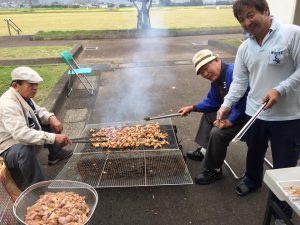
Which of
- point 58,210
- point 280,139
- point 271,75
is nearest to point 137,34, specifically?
point 271,75

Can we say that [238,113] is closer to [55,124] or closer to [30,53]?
[55,124]

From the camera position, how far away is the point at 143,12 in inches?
797

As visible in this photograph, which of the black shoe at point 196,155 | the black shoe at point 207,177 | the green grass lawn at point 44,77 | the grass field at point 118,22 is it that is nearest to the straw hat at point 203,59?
the black shoe at point 207,177

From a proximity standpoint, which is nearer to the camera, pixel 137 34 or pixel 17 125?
pixel 17 125

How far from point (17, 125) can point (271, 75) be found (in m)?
2.98

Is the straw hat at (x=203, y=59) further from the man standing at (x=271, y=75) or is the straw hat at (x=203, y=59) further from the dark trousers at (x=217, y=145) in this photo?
the dark trousers at (x=217, y=145)

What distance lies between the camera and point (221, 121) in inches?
142

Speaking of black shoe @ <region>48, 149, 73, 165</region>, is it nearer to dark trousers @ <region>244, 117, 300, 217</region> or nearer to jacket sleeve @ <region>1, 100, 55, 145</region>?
jacket sleeve @ <region>1, 100, 55, 145</region>

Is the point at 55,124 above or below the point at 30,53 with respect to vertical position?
above

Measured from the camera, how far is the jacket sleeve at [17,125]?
3.45 m

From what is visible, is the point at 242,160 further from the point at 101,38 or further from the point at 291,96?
the point at 101,38

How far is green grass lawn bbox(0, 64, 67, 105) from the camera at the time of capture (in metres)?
7.40

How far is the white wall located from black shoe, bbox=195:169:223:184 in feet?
10.5

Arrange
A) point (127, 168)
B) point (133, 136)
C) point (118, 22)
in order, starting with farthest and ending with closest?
point (118, 22) → point (133, 136) → point (127, 168)
